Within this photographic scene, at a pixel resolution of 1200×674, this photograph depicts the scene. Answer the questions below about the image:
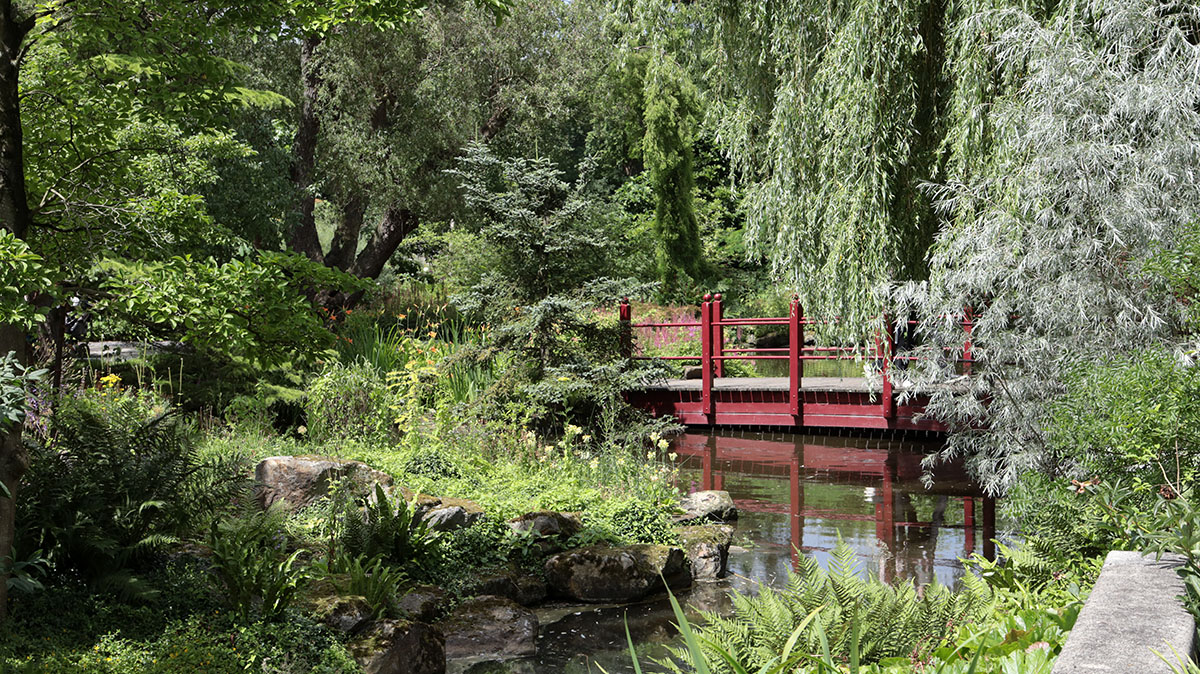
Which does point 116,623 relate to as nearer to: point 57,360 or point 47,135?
point 47,135

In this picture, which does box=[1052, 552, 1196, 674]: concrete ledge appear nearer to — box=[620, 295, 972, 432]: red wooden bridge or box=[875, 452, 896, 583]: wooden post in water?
box=[875, 452, 896, 583]: wooden post in water

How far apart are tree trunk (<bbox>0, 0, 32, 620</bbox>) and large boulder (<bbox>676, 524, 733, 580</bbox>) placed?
477 centimetres

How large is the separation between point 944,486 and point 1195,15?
5.57 metres

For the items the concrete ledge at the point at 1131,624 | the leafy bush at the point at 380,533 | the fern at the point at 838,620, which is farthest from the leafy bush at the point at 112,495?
the concrete ledge at the point at 1131,624

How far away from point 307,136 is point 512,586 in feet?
42.0

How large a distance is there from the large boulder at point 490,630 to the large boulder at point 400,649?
1.15 ft

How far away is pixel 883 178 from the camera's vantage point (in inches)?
364

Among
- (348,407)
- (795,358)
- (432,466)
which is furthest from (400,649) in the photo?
(795,358)

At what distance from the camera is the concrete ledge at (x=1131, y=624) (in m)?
2.00

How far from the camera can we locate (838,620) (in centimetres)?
281

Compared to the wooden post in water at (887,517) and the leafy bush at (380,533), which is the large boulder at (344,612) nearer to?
the leafy bush at (380,533)

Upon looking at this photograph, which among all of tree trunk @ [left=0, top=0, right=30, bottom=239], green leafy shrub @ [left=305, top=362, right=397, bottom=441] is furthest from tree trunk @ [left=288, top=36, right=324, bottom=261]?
tree trunk @ [left=0, top=0, right=30, bottom=239]

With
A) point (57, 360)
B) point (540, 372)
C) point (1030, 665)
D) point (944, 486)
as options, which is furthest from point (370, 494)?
point (944, 486)

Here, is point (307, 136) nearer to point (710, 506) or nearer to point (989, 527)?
point (710, 506)
